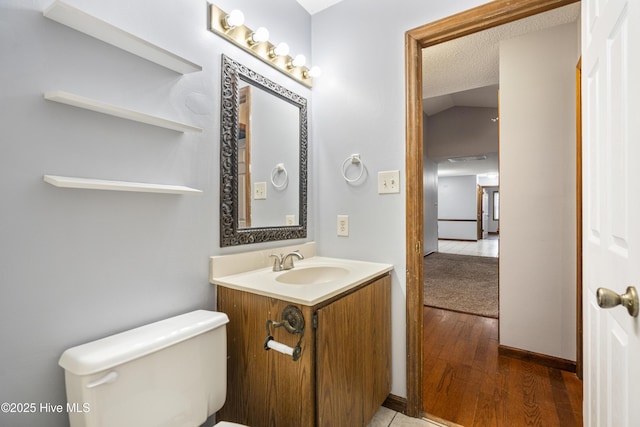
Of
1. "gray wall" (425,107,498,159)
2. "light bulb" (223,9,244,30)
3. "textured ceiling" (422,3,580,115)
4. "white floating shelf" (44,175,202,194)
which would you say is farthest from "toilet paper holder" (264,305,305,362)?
"gray wall" (425,107,498,159)

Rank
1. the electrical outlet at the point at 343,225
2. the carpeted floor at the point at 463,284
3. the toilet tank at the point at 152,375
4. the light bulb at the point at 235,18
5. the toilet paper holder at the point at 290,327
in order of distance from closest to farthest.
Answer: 1. the toilet tank at the point at 152,375
2. the toilet paper holder at the point at 290,327
3. the light bulb at the point at 235,18
4. the electrical outlet at the point at 343,225
5. the carpeted floor at the point at 463,284

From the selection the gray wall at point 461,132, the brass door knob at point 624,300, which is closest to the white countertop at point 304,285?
the brass door knob at point 624,300

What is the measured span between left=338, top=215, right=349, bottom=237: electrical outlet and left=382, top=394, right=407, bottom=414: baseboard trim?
0.92 m

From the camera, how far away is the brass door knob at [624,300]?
1.86ft

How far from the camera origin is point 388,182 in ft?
5.27

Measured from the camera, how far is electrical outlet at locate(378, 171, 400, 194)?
62.1 inches

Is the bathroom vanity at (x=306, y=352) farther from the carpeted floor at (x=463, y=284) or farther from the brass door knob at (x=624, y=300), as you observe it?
the carpeted floor at (x=463, y=284)

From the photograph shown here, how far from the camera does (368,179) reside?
5.53 feet

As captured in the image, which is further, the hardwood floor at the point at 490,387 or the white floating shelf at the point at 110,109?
the hardwood floor at the point at 490,387

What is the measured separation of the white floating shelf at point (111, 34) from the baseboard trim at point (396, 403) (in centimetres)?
184

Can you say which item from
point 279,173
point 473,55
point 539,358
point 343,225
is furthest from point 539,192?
point 279,173

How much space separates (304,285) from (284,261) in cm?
34

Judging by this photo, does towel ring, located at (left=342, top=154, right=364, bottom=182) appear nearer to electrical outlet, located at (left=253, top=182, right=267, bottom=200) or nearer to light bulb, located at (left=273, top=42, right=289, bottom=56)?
electrical outlet, located at (left=253, top=182, right=267, bottom=200)

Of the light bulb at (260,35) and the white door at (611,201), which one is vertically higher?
the light bulb at (260,35)
